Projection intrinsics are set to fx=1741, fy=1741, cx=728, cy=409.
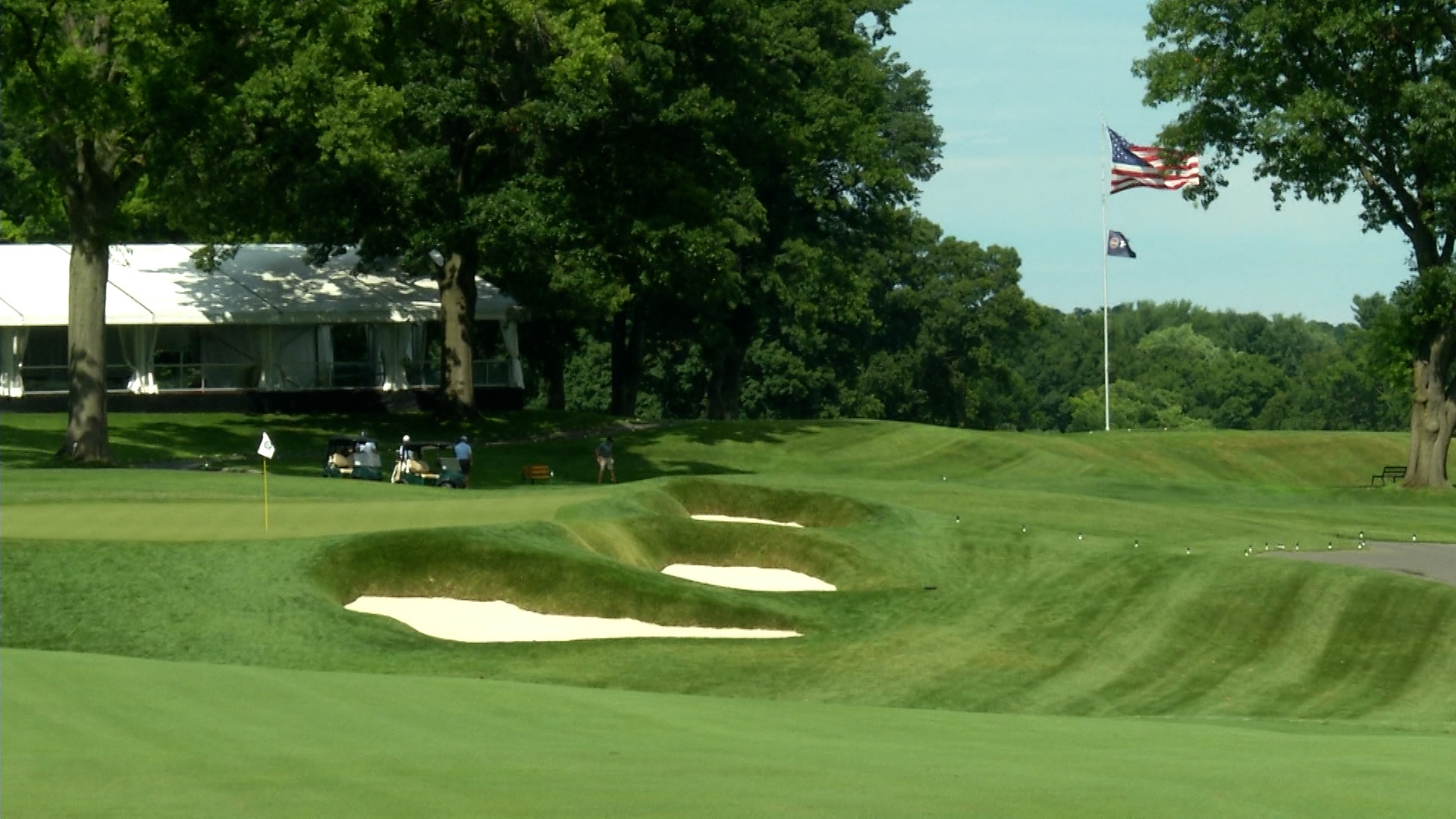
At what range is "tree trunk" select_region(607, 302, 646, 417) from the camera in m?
64.9

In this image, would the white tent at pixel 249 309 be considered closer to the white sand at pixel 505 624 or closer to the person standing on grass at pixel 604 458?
the person standing on grass at pixel 604 458

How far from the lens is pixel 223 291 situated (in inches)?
2258

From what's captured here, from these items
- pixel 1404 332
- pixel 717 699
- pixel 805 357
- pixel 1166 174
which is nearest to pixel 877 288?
pixel 805 357

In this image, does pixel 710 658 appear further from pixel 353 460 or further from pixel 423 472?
pixel 353 460

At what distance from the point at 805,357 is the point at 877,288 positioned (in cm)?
664

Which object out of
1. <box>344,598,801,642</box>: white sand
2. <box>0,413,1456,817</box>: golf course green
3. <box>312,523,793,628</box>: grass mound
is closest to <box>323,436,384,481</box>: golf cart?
<box>0,413,1456,817</box>: golf course green

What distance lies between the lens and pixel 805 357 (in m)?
87.6

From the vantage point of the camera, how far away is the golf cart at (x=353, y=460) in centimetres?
3822

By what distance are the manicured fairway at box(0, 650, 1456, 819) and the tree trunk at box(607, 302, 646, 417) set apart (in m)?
50.0

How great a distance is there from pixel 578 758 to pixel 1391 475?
52.2m

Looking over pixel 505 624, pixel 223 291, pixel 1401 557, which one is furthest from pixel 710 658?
pixel 223 291

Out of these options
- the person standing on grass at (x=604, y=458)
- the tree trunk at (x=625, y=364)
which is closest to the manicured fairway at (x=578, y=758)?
the person standing on grass at (x=604, y=458)

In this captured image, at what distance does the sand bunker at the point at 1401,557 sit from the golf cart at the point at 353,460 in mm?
19036

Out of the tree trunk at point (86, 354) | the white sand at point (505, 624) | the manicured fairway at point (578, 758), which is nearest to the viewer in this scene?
the manicured fairway at point (578, 758)
